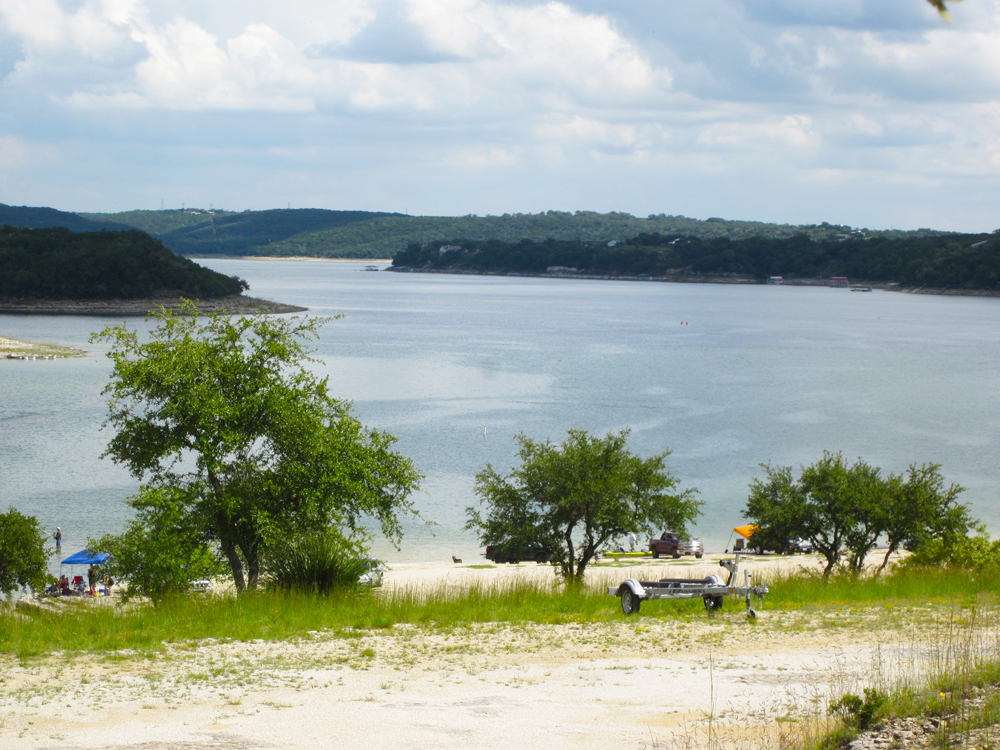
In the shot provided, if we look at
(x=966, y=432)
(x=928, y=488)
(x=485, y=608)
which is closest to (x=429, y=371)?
(x=966, y=432)

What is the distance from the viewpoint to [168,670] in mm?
8523

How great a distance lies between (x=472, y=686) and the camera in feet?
27.0

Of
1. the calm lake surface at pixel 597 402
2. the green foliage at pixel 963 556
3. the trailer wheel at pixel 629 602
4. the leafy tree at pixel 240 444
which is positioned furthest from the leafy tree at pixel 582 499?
the trailer wheel at pixel 629 602

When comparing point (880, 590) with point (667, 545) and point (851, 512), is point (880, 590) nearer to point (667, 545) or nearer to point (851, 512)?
point (851, 512)

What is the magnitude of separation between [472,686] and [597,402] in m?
57.4

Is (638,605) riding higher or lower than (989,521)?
higher

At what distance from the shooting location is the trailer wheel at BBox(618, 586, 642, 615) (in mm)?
11195

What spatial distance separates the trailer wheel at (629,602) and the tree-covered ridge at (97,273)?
5016 inches

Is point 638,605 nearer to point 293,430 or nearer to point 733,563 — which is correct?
point 733,563

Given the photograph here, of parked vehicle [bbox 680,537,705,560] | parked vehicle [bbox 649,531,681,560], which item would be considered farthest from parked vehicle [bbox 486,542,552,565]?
parked vehicle [bbox 680,537,705,560]

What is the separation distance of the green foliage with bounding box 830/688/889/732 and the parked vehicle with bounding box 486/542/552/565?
18.1 metres

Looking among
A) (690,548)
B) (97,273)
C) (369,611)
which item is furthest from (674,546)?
(97,273)

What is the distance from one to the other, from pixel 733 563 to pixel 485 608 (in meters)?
2.97

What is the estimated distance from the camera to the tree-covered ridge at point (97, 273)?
134m
